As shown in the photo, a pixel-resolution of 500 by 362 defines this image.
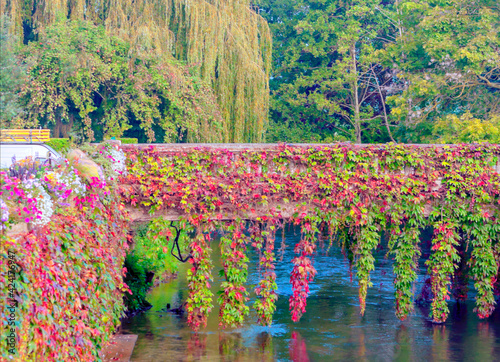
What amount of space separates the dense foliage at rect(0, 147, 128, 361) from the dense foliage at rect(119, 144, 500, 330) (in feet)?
10.5

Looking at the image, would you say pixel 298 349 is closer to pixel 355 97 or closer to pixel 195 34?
pixel 195 34

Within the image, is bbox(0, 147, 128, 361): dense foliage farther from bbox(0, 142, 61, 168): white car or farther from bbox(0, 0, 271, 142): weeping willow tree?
bbox(0, 0, 271, 142): weeping willow tree

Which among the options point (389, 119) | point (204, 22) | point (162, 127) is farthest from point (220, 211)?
point (389, 119)

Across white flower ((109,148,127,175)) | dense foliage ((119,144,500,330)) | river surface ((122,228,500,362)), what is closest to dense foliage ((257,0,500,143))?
river surface ((122,228,500,362))

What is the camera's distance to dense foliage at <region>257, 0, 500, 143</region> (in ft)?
76.4

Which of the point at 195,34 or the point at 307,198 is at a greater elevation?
the point at 195,34

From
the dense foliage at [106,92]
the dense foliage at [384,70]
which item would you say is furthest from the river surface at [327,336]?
the dense foliage at [384,70]

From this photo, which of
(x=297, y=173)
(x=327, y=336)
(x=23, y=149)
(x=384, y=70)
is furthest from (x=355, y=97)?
(x=23, y=149)

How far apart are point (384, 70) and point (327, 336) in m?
23.1

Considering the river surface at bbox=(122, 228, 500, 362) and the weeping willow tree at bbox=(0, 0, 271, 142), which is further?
the weeping willow tree at bbox=(0, 0, 271, 142)

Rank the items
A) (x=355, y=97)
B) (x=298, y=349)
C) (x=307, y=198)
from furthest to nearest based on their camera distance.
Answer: (x=355, y=97) < (x=298, y=349) < (x=307, y=198)

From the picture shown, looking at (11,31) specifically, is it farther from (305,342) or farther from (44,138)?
(305,342)

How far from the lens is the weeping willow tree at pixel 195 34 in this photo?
22719 millimetres

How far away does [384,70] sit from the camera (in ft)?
116
